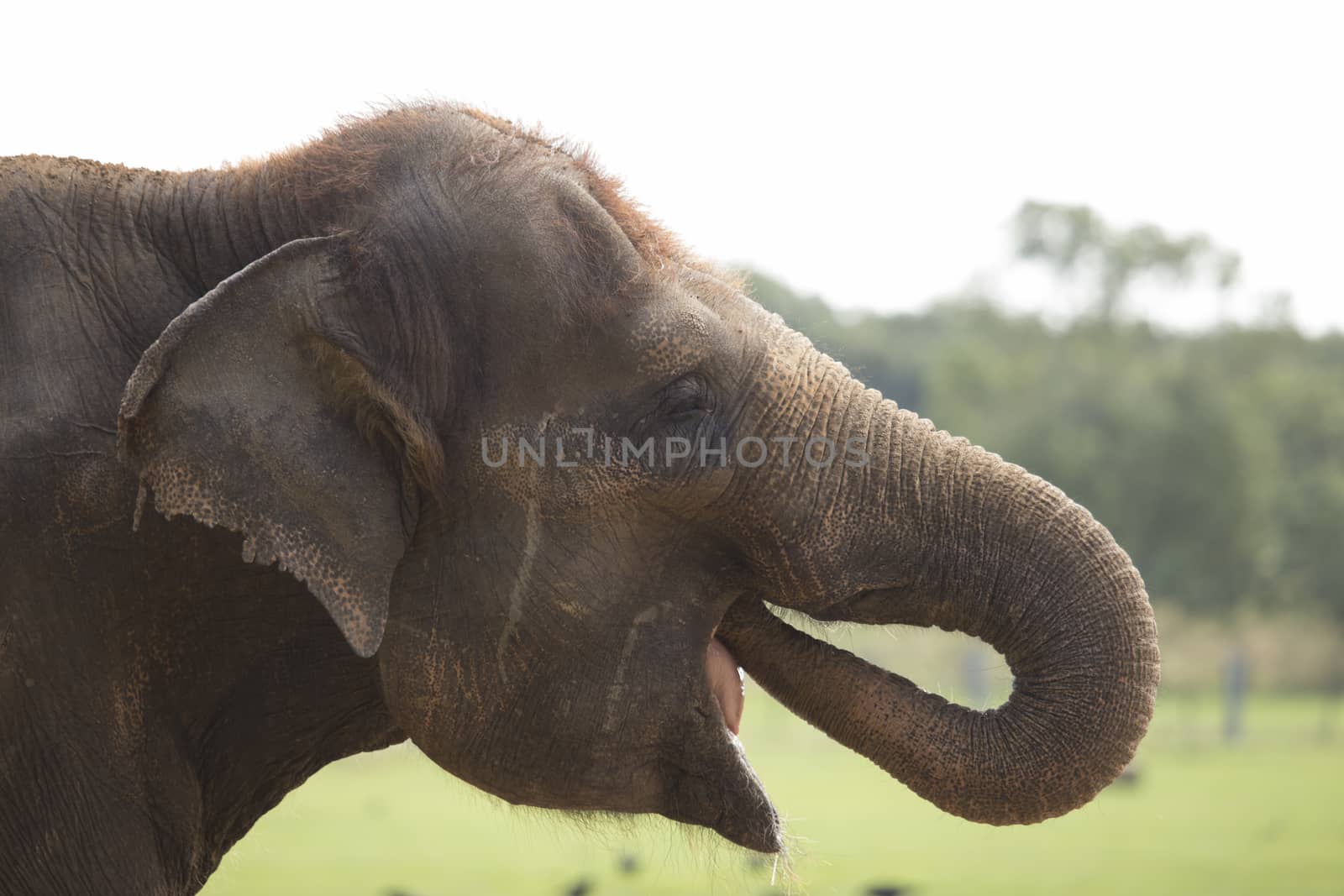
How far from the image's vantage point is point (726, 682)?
3240 millimetres

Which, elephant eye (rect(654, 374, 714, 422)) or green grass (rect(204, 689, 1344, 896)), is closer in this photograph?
elephant eye (rect(654, 374, 714, 422))

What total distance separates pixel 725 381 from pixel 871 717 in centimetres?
78

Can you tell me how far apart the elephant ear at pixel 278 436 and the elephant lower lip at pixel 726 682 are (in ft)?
2.40

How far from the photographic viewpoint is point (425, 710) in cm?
309

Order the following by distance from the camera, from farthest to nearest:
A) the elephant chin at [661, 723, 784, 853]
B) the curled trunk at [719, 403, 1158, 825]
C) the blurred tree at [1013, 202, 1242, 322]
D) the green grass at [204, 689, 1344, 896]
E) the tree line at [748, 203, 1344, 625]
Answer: the blurred tree at [1013, 202, 1242, 322] → the tree line at [748, 203, 1344, 625] → the green grass at [204, 689, 1344, 896] → the elephant chin at [661, 723, 784, 853] → the curled trunk at [719, 403, 1158, 825]

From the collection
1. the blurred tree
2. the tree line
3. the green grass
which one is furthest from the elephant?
the blurred tree

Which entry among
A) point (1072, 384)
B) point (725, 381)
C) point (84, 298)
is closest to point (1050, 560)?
point (725, 381)

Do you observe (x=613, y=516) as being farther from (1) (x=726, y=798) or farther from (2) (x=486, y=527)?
(1) (x=726, y=798)

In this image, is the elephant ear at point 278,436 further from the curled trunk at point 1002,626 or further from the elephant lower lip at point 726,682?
the curled trunk at point 1002,626

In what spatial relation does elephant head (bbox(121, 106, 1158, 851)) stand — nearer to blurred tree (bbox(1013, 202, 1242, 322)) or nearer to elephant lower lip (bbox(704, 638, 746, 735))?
elephant lower lip (bbox(704, 638, 746, 735))

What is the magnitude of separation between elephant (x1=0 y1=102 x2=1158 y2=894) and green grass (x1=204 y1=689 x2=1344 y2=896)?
5.81 ft

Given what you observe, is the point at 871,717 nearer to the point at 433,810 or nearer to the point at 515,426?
the point at 515,426

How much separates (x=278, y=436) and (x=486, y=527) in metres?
0.46

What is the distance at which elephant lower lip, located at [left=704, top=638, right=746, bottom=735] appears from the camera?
3.21 metres
